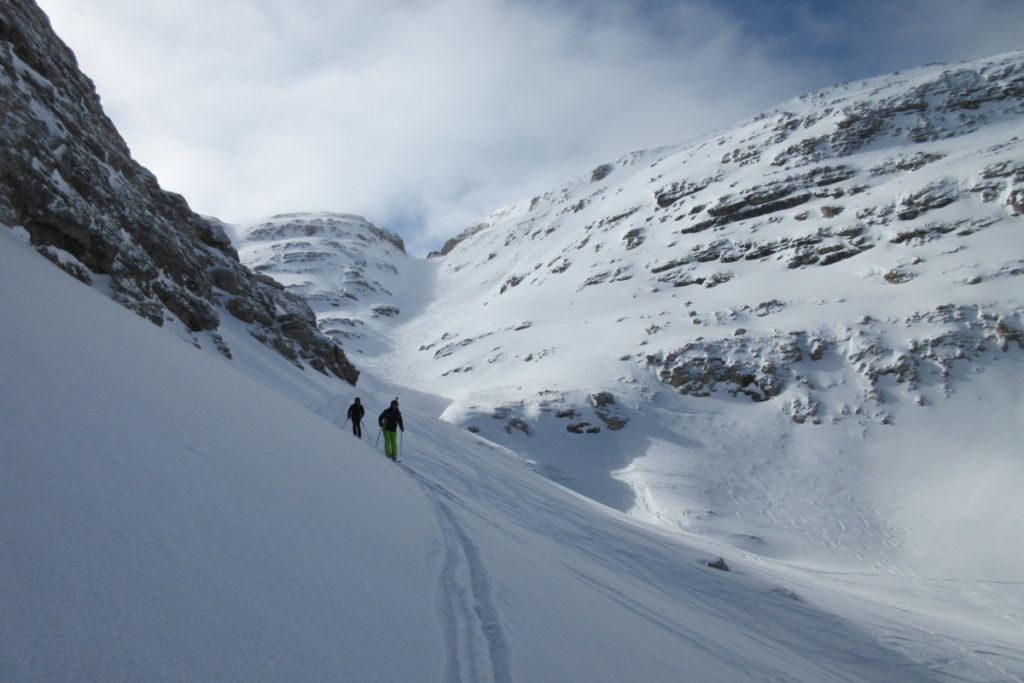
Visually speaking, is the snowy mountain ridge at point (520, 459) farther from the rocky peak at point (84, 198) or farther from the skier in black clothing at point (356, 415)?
the skier in black clothing at point (356, 415)

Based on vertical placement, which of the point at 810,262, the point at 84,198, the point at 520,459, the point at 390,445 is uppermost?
the point at 810,262

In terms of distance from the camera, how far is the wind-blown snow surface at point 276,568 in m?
1.92

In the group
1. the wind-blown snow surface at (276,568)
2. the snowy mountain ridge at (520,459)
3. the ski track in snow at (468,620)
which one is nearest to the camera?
the wind-blown snow surface at (276,568)

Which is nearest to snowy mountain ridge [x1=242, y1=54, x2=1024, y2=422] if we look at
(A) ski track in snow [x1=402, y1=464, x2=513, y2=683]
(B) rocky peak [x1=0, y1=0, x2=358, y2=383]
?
→ (B) rocky peak [x1=0, y1=0, x2=358, y2=383]

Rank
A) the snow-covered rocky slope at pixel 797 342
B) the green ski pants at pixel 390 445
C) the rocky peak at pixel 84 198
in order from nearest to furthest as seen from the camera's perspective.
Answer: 1. the green ski pants at pixel 390 445
2. the rocky peak at pixel 84 198
3. the snow-covered rocky slope at pixel 797 342

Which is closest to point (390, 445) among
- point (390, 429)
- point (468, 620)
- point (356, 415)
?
point (390, 429)

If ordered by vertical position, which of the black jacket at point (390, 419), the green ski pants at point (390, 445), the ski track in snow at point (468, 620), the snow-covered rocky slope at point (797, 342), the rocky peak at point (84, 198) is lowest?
the ski track in snow at point (468, 620)

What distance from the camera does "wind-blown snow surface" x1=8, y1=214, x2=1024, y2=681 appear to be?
6.29 feet

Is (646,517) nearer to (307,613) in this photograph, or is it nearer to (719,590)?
(719,590)

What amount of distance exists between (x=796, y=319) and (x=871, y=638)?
26534mm

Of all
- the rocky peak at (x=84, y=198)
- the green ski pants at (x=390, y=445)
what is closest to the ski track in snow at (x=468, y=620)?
the green ski pants at (x=390, y=445)

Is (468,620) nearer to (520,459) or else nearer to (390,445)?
(390,445)

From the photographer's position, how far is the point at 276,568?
282 centimetres

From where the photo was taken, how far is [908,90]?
58094mm
